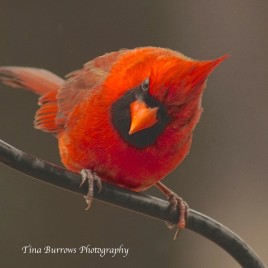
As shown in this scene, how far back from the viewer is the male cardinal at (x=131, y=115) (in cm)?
128

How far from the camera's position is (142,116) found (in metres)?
1.27

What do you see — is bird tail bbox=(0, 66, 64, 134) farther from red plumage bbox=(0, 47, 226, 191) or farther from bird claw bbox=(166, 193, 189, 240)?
bird claw bbox=(166, 193, 189, 240)

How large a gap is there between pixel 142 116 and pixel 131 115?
64 millimetres

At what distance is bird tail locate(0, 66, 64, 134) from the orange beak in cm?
40

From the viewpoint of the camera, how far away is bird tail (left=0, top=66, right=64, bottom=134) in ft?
5.34

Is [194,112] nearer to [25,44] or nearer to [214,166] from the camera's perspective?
[214,166]

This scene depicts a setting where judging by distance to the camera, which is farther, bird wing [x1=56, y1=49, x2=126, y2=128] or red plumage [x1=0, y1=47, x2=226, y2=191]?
bird wing [x1=56, y1=49, x2=126, y2=128]

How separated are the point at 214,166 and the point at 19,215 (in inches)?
22.8

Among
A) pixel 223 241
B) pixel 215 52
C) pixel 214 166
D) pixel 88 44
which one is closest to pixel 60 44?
pixel 88 44

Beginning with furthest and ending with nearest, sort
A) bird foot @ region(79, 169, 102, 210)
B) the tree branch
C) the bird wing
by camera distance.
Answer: the bird wing → bird foot @ region(79, 169, 102, 210) → the tree branch

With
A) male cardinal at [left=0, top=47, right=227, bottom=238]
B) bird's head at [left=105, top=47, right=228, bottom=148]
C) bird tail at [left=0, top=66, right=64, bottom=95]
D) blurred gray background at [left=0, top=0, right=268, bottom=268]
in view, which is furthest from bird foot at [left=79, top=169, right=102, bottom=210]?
bird tail at [left=0, top=66, right=64, bottom=95]

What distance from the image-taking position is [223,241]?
49.1 inches

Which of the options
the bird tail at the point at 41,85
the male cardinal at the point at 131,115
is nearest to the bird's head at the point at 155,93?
the male cardinal at the point at 131,115

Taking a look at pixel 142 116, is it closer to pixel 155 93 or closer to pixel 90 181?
pixel 155 93
